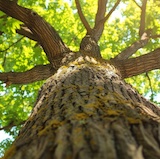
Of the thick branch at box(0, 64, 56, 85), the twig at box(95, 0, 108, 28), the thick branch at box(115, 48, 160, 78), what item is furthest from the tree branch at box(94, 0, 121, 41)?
the thick branch at box(0, 64, 56, 85)

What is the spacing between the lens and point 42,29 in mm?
5207

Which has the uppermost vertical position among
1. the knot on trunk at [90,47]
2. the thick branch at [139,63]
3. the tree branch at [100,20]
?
the tree branch at [100,20]

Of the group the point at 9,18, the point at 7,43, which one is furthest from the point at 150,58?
the point at 7,43

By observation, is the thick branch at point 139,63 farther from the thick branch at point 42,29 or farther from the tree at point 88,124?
the tree at point 88,124

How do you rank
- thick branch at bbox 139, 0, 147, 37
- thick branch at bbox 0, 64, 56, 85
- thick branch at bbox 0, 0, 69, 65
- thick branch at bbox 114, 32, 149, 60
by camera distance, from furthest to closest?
thick branch at bbox 139, 0, 147, 37
thick branch at bbox 114, 32, 149, 60
thick branch at bbox 0, 64, 56, 85
thick branch at bbox 0, 0, 69, 65

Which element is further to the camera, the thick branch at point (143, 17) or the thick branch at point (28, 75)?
the thick branch at point (143, 17)

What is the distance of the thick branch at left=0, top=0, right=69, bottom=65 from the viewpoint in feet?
17.0

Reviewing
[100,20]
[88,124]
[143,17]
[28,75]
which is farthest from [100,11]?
[88,124]

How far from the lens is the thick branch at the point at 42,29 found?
5.18 m

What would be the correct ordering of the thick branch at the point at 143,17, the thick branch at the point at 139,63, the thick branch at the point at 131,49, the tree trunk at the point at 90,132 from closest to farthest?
the tree trunk at the point at 90,132 < the thick branch at the point at 139,63 < the thick branch at the point at 131,49 < the thick branch at the point at 143,17

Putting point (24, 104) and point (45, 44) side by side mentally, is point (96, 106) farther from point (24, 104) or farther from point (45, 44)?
point (24, 104)

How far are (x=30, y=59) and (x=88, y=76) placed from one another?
5.53 m

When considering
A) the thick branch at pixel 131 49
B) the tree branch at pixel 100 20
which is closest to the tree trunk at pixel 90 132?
the thick branch at pixel 131 49

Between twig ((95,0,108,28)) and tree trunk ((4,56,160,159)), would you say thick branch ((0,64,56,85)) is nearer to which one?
twig ((95,0,108,28))
